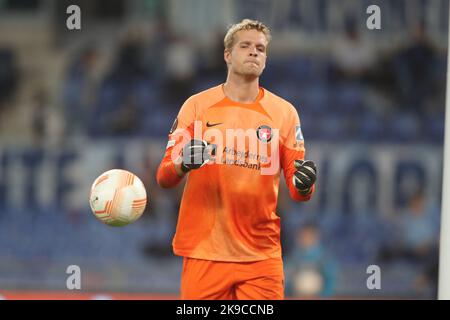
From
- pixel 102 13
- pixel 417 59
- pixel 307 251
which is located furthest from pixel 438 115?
pixel 102 13

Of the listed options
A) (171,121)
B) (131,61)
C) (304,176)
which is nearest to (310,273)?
(171,121)

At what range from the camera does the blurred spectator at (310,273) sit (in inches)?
318

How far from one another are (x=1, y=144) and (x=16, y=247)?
1.36 m

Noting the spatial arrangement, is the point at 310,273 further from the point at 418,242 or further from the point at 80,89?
the point at 80,89

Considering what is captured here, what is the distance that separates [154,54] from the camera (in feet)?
33.8

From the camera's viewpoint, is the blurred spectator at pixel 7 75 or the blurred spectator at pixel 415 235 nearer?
the blurred spectator at pixel 415 235

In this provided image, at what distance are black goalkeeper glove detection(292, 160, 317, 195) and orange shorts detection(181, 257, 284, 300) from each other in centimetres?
47

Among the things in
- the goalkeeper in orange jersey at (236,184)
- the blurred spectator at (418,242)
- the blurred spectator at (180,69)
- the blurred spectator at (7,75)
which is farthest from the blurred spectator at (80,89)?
the goalkeeper in orange jersey at (236,184)

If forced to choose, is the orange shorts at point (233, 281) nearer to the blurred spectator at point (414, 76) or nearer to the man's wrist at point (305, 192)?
the man's wrist at point (305, 192)

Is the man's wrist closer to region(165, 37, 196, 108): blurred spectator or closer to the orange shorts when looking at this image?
the orange shorts

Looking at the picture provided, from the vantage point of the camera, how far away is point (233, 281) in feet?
13.7

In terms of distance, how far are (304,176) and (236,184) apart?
1.26ft

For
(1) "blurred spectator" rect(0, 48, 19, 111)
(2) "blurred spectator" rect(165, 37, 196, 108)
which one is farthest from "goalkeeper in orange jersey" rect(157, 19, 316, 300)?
(1) "blurred spectator" rect(0, 48, 19, 111)

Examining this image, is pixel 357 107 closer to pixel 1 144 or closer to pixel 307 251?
pixel 307 251
